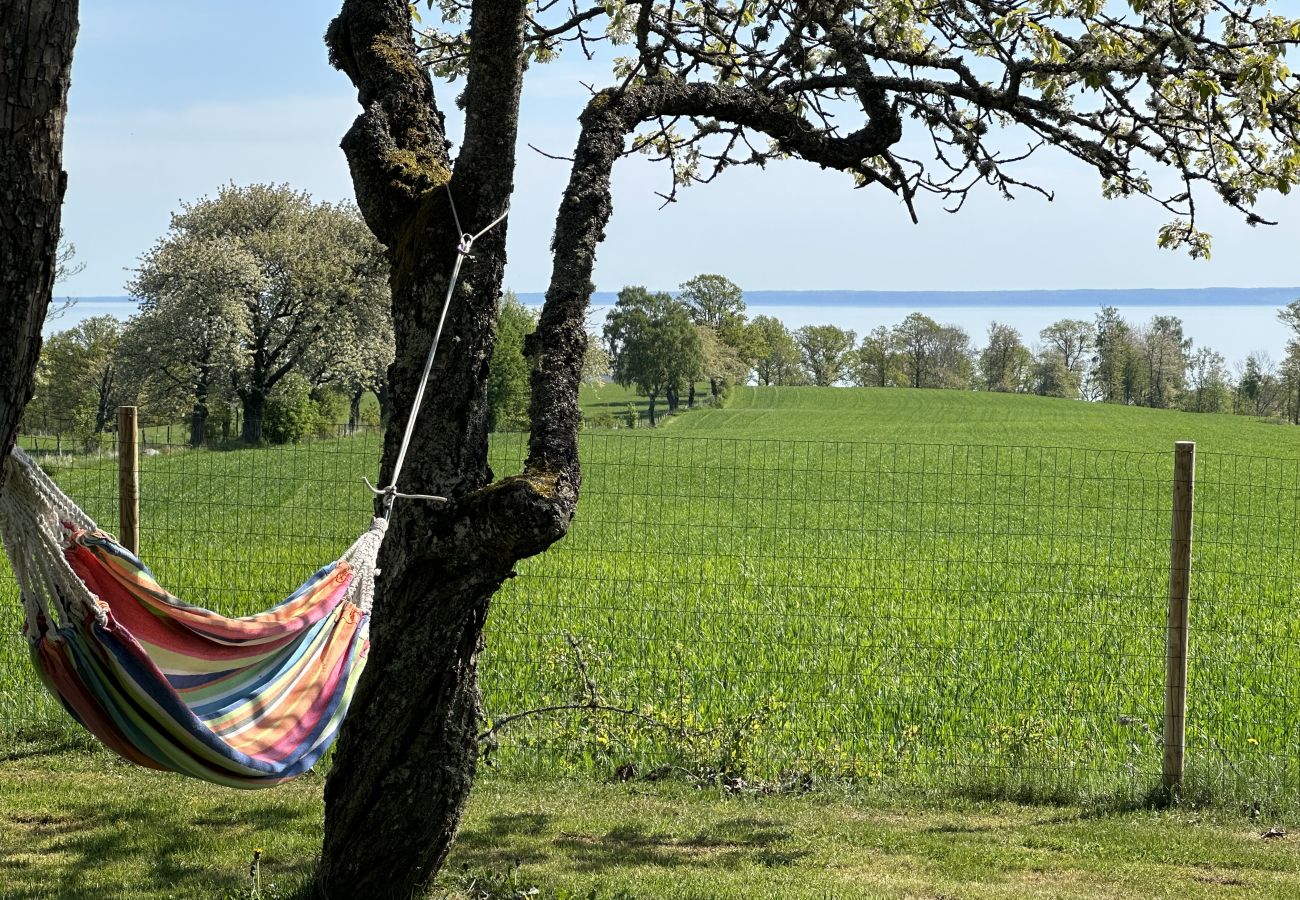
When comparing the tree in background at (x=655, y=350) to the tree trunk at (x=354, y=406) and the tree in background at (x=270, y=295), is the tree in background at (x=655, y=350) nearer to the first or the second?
the tree trunk at (x=354, y=406)

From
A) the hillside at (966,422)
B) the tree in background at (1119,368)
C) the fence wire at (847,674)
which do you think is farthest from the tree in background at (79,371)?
the tree in background at (1119,368)

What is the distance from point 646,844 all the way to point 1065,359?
94.4 m

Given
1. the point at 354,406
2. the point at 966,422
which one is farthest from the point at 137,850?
the point at 966,422

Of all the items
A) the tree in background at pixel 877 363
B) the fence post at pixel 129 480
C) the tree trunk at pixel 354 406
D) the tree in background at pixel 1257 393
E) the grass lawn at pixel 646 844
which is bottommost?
the grass lawn at pixel 646 844

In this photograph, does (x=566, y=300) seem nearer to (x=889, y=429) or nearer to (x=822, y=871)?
(x=822, y=871)

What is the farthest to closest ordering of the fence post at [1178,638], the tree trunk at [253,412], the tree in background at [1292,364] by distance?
the tree in background at [1292,364] → the tree trunk at [253,412] → the fence post at [1178,638]

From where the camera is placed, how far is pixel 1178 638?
17.2 ft

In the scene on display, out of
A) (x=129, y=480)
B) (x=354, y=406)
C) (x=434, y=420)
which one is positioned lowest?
(x=129, y=480)

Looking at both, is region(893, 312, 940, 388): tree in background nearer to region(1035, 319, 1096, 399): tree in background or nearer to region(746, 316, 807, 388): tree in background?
region(1035, 319, 1096, 399): tree in background

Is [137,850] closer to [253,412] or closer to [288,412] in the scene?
[253,412]

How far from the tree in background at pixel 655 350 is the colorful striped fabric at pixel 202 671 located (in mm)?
57154

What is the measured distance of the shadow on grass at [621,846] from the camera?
4.23 metres

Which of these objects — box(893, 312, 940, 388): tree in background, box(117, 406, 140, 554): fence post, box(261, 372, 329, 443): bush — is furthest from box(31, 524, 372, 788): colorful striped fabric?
box(893, 312, 940, 388): tree in background

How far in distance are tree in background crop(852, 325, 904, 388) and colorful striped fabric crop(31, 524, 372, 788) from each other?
89.3 meters
